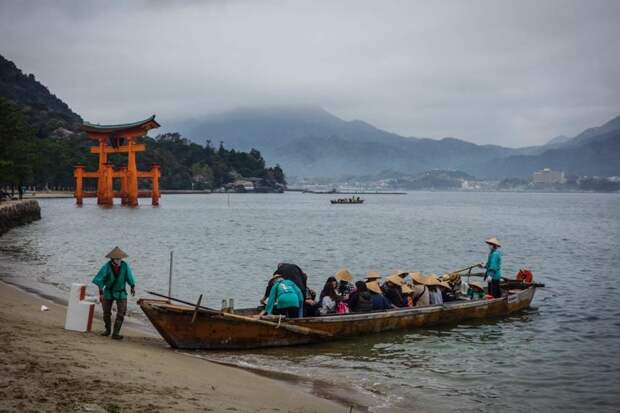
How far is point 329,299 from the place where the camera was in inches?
539

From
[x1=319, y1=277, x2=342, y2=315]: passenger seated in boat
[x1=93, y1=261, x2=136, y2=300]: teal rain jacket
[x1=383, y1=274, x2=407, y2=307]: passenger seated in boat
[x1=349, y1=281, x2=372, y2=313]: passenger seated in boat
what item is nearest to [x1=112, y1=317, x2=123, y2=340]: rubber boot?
[x1=93, y1=261, x2=136, y2=300]: teal rain jacket

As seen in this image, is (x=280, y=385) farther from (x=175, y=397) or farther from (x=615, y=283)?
(x=615, y=283)

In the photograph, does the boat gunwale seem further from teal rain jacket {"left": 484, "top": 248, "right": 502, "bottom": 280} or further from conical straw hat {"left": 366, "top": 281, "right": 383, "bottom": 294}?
teal rain jacket {"left": 484, "top": 248, "right": 502, "bottom": 280}

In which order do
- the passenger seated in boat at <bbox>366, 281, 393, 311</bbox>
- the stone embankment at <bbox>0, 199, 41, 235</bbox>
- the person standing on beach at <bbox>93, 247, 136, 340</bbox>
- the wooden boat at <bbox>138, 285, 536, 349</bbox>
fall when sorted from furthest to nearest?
1. the stone embankment at <bbox>0, 199, 41, 235</bbox>
2. the passenger seated in boat at <bbox>366, 281, 393, 311</bbox>
3. the wooden boat at <bbox>138, 285, 536, 349</bbox>
4. the person standing on beach at <bbox>93, 247, 136, 340</bbox>

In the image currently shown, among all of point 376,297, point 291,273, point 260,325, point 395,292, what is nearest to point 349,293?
point 376,297

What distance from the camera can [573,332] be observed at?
1551 cm

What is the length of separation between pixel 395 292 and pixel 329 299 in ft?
6.83

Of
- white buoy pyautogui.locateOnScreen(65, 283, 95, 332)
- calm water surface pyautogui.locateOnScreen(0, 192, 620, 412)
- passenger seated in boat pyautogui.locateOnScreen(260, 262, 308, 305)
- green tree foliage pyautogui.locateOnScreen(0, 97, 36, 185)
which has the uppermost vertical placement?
green tree foliage pyautogui.locateOnScreen(0, 97, 36, 185)

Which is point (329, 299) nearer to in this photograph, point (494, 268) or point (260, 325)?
point (260, 325)

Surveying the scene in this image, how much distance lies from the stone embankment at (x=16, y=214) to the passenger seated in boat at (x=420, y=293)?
30.8 meters

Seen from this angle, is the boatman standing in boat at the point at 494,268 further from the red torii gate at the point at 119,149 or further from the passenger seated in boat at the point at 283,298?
the red torii gate at the point at 119,149

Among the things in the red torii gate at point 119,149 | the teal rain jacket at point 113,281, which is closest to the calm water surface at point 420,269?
the teal rain jacket at point 113,281

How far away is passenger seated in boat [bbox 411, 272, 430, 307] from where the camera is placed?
15234mm

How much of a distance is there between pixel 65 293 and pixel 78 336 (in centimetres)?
874
